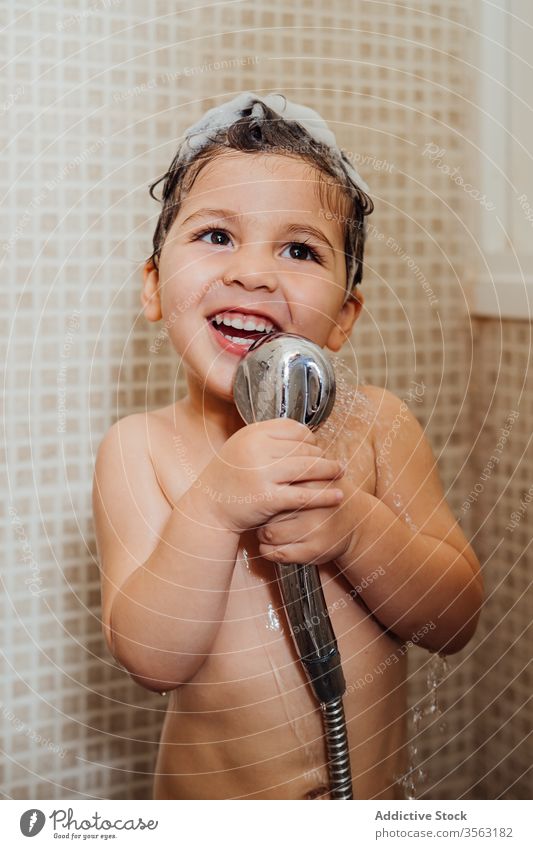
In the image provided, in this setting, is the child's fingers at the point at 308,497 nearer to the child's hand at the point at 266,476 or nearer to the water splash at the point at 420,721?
the child's hand at the point at 266,476

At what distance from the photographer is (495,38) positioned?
2.05ft

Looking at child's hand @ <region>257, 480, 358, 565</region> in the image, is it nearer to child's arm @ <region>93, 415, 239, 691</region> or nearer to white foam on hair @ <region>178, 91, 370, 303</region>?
child's arm @ <region>93, 415, 239, 691</region>

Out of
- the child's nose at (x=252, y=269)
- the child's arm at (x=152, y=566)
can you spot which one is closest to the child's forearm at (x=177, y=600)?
the child's arm at (x=152, y=566)

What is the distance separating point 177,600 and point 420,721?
390 mm

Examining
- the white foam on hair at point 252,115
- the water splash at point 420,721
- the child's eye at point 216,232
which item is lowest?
the water splash at point 420,721

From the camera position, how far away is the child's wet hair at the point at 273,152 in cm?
46

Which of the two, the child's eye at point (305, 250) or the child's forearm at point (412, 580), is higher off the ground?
the child's eye at point (305, 250)

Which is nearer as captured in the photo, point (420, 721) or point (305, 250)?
point (305, 250)

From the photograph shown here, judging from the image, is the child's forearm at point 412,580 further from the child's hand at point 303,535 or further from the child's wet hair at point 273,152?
the child's wet hair at point 273,152

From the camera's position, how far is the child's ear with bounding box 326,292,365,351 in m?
0.49
